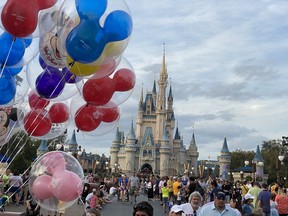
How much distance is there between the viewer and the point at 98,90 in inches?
265

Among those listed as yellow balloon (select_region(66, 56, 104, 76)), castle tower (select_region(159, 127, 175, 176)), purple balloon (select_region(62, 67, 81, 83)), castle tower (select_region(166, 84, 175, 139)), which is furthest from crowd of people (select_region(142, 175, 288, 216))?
castle tower (select_region(166, 84, 175, 139))

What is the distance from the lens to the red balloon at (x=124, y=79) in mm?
7148

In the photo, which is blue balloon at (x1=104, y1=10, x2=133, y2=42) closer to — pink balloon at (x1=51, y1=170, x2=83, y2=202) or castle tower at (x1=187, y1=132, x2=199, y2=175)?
pink balloon at (x1=51, y1=170, x2=83, y2=202)

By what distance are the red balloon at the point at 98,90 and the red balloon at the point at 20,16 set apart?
1.07 meters

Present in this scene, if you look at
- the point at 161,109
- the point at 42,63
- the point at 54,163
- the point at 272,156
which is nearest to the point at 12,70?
the point at 42,63

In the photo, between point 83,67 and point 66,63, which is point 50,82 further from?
point 83,67

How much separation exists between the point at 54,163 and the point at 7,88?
1.78 meters

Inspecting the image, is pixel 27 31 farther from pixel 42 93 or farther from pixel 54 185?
pixel 54 185

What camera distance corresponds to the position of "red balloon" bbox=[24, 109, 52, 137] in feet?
26.0

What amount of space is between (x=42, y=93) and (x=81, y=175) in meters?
1.72

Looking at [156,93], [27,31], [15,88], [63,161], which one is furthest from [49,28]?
[156,93]

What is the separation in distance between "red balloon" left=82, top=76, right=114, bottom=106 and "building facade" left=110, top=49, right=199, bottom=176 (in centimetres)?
9966

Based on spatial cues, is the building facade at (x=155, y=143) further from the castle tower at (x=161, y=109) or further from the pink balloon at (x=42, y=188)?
the pink balloon at (x=42, y=188)

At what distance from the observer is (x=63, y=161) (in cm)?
617
